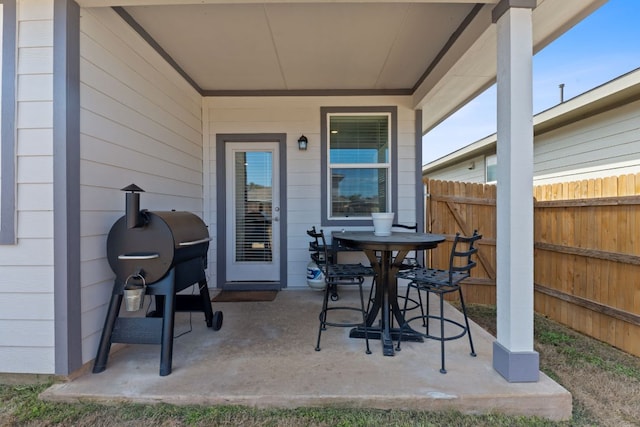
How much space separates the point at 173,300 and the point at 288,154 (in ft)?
8.37

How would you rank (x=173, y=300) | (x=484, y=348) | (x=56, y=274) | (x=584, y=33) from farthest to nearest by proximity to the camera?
(x=584, y=33), (x=484, y=348), (x=173, y=300), (x=56, y=274)

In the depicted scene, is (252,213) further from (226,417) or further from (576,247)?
(576,247)

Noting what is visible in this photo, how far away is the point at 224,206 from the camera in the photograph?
4.16 m

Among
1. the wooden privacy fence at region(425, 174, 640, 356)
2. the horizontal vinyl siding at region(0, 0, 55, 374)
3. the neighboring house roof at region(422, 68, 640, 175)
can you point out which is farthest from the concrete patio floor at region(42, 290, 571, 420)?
the neighboring house roof at region(422, 68, 640, 175)

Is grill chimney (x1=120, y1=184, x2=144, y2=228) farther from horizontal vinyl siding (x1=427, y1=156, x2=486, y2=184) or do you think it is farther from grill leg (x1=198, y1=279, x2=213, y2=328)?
horizontal vinyl siding (x1=427, y1=156, x2=486, y2=184)

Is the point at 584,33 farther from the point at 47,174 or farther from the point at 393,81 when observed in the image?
the point at 47,174

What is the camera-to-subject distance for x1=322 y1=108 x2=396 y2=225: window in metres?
4.16

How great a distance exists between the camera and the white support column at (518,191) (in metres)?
1.91

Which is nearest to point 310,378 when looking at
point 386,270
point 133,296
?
point 386,270

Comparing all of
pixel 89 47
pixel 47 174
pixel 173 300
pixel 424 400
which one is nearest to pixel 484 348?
pixel 424 400

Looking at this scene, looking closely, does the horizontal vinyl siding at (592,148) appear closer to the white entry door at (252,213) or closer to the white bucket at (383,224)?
the white bucket at (383,224)

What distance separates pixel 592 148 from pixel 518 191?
4057 millimetres

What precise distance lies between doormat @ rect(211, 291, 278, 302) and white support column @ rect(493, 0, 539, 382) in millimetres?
2581

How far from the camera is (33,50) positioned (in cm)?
194
